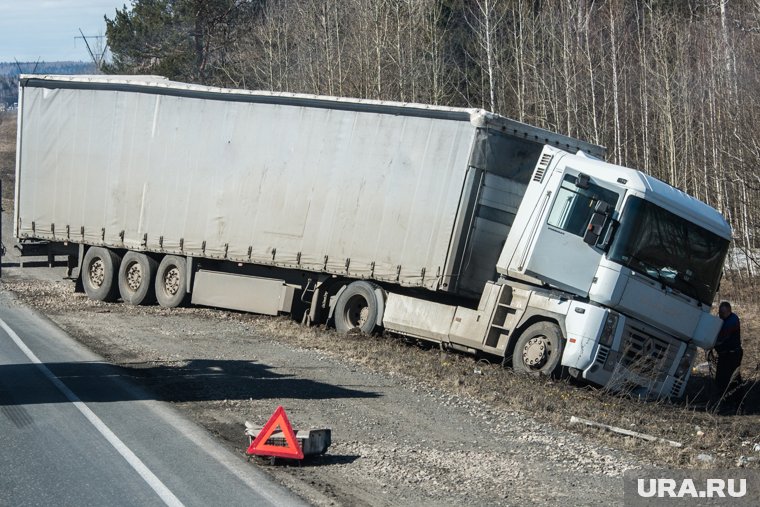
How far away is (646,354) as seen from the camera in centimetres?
1383

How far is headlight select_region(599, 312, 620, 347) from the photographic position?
13.5 meters

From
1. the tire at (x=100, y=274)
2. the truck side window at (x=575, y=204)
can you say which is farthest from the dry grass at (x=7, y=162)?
the truck side window at (x=575, y=204)

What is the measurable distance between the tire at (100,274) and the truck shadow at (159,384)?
7918 millimetres

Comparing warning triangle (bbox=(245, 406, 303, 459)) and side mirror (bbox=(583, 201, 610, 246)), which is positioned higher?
side mirror (bbox=(583, 201, 610, 246))

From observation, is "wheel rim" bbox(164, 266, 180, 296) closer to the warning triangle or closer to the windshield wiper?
the windshield wiper

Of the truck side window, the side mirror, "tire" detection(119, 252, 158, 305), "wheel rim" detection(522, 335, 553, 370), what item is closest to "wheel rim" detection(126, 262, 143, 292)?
"tire" detection(119, 252, 158, 305)

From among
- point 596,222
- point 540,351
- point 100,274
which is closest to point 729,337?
point 540,351

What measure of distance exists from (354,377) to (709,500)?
6103mm

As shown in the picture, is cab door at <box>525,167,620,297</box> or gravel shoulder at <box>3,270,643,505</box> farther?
cab door at <box>525,167,620,297</box>

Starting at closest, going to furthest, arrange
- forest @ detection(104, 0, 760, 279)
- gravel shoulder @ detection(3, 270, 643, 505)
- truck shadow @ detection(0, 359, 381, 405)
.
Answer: gravel shoulder @ detection(3, 270, 643, 505), truck shadow @ detection(0, 359, 381, 405), forest @ detection(104, 0, 760, 279)

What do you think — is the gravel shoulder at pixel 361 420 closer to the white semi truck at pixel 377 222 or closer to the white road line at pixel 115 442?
the white road line at pixel 115 442

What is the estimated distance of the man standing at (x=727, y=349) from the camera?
15.5 metres

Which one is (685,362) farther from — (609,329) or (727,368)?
(727,368)

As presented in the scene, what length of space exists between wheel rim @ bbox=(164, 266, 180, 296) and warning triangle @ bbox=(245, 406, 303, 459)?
477 inches
